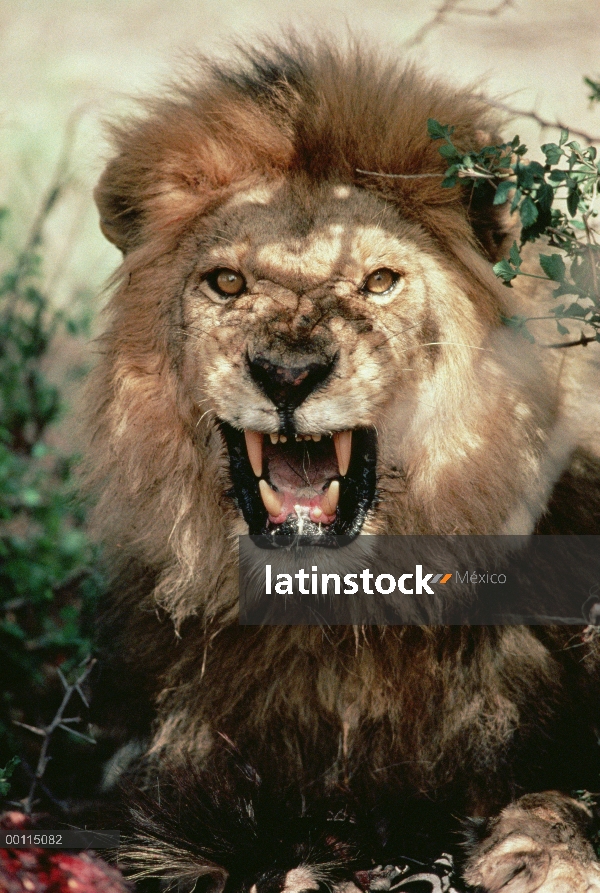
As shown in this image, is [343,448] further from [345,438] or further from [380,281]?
[380,281]

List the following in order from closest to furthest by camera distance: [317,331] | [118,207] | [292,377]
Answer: [292,377], [317,331], [118,207]

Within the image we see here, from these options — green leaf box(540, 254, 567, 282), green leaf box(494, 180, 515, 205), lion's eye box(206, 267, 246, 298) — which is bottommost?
lion's eye box(206, 267, 246, 298)

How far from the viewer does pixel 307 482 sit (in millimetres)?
2621

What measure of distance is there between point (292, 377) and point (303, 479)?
0.38m

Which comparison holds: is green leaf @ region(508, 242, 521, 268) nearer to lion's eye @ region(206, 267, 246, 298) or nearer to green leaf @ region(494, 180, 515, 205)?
green leaf @ region(494, 180, 515, 205)

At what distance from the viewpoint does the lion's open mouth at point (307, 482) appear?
259cm

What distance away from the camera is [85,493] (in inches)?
119

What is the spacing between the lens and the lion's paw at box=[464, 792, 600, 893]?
2.38 meters

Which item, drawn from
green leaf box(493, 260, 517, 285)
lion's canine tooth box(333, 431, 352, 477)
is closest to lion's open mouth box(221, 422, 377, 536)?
lion's canine tooth box(333, 431, 352, 477)

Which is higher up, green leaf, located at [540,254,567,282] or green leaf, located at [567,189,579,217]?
green leaf, located at [567,189,579,217]

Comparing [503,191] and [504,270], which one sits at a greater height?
[503,191]

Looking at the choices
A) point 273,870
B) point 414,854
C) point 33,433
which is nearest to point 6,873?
point 273,870

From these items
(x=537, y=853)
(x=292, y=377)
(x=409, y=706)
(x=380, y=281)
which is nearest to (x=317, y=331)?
(x=292, y=377)

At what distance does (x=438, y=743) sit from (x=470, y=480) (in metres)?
0.71
